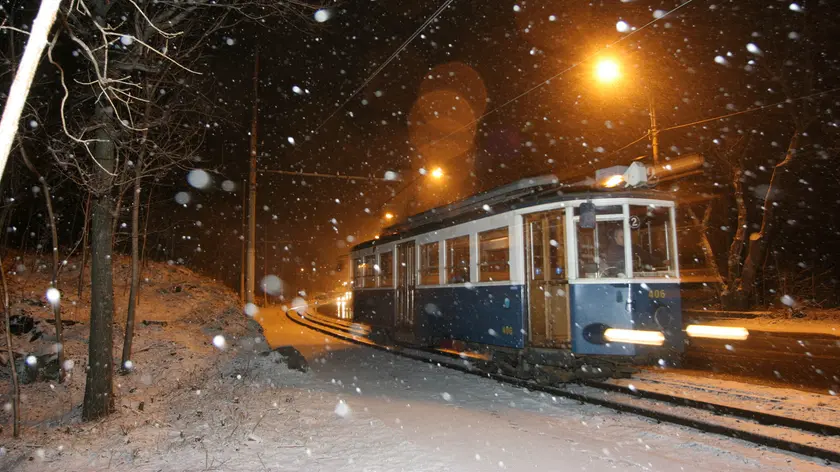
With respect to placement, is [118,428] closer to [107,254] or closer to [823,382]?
[107,254]

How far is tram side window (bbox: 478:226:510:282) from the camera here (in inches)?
367

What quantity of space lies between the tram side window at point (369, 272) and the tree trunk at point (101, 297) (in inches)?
357

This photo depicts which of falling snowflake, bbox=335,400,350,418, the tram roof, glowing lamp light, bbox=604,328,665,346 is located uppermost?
the tram roof

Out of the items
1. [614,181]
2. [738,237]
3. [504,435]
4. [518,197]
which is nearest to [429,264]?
[518,197]

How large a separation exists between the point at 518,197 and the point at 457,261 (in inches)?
82.6

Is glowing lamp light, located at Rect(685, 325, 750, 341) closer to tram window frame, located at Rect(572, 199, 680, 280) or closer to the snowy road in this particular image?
the snowy road

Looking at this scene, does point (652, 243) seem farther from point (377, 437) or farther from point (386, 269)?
point (386, 269)

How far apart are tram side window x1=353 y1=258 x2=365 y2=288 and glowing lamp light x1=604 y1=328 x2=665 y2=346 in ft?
32.7

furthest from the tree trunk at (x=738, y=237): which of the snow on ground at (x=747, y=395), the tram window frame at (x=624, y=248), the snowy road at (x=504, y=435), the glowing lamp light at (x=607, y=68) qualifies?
the snowy road at (x=504, y=435)

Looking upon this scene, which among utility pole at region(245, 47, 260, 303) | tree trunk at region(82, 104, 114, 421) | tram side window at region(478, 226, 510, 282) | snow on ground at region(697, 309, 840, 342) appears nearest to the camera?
tree trunk at region(82, 104, 114, 421)

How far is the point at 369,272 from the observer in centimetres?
1599

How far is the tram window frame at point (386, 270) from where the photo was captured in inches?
558

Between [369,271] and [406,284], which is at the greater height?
[369,271]

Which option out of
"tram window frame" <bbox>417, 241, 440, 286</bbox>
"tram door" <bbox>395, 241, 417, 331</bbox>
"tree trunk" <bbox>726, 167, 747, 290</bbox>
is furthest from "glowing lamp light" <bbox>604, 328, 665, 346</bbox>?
"tree trunk" <bbox>726, 167, 747, 290</bbox>
